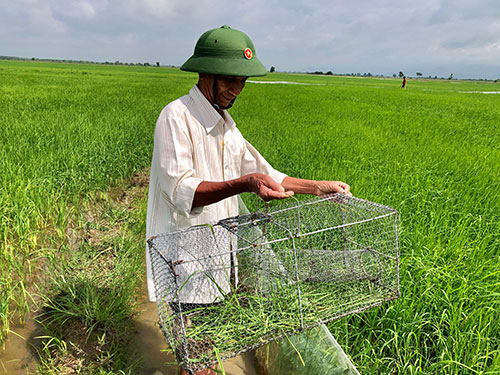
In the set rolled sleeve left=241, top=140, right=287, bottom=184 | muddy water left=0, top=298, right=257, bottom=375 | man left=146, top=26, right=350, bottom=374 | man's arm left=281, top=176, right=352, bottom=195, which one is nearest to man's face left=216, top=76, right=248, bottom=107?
man left=146, top=26, right=350, bottom=374

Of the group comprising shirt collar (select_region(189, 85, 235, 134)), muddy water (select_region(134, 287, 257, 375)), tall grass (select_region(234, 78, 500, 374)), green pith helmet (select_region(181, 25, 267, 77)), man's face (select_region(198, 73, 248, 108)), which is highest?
green pith helmet (select_region(181, 25, 267, 77))

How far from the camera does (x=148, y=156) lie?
5.15 metres

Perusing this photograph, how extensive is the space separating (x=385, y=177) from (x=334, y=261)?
2011mm

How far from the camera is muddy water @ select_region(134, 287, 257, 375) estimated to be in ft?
6.33

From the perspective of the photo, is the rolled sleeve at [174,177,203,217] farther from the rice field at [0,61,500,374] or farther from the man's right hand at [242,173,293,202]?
the rice field at [0,61,500,374]

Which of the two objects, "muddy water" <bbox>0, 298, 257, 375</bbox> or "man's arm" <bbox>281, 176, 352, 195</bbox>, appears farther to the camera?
"muddy water" <bbox>0, 298, 257, 375</bbox>

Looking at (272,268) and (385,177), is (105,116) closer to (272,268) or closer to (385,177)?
(385,177)

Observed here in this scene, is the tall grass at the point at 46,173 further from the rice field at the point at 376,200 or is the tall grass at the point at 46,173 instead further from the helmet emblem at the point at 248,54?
the helmet emblem at the point at 248,54

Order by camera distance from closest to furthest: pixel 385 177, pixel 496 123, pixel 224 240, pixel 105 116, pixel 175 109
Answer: pixel 175 109
pixel 224 240
pixel 385 177
pixel 105 116
pixel 496 123

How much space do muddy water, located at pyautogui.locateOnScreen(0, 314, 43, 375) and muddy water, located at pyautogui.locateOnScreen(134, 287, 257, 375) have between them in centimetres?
54

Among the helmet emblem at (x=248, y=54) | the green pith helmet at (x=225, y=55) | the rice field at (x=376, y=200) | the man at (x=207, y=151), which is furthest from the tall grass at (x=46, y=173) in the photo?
the helmet emblem at (x=248, y=54)

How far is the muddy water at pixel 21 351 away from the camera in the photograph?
5.89 feet

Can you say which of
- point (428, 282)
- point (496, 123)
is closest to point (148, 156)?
point (428, 282)

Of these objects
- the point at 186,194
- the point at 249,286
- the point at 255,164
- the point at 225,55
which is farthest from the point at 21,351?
the point at 225,55
